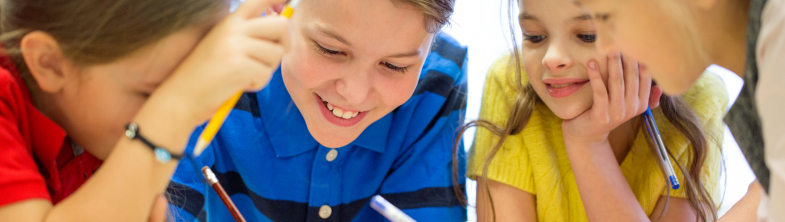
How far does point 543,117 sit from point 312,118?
17.7 inches

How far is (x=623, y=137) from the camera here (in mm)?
1105

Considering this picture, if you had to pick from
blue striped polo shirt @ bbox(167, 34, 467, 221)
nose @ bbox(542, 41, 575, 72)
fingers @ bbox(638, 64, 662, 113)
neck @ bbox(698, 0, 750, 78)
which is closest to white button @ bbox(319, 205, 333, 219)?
blue striped polo shirt @ bbox(167, 34, 467, 221)

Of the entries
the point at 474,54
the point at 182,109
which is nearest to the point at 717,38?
the point at 182,109

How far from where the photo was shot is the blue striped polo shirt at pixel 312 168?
1.05 metres

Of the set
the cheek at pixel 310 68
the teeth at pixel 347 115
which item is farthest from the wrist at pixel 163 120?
the teeth at pixel 347 115

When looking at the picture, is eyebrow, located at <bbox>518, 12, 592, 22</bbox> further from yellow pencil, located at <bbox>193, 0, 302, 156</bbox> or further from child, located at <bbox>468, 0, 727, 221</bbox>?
yellow pencil, located at <bbox>193, 0, 302, 156</bbox>

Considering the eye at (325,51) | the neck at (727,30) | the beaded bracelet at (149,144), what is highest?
the neck at (727,30)

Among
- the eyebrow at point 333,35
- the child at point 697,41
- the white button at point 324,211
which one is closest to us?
the child at point 697,41

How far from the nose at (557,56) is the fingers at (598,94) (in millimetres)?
35

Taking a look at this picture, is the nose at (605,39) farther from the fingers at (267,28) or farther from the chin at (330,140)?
the chin at (330,140)

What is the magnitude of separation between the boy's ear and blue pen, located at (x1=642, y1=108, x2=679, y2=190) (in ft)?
2.76

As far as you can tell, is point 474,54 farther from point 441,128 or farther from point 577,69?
point 577,69

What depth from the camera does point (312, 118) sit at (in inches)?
37.4

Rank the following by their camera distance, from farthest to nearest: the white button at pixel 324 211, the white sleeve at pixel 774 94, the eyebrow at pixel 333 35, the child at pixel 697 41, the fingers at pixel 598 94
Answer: the white button at pixel 324 211
the fingers at pixel 598 94
the eyebrow at pixel 333 35
the child at pixel 697 41
the white sleeve at pixel 774 94
